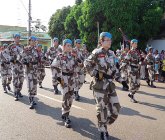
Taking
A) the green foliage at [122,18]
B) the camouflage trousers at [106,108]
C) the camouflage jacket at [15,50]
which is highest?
the green foliage at [122,18]

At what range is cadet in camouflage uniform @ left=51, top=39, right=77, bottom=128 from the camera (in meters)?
7.02

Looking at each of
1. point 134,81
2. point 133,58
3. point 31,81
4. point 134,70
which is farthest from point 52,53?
point 134,81

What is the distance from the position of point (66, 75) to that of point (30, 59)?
240 centimetres

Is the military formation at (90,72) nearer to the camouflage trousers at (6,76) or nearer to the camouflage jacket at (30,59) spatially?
the camouflage jacket at (30,59)

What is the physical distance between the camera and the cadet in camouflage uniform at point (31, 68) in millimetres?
8945

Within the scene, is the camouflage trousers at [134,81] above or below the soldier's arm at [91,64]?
below

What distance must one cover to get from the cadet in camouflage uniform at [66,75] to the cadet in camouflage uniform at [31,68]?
79.7 inches

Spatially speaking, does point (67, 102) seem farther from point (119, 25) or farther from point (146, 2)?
point (146, 2)

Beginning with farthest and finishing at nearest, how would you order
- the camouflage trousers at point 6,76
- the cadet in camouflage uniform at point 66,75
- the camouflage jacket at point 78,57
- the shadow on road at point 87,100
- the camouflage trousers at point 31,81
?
1. the camouflage trousers at point 6,76
2. the shadow on road at point 87,100
3. the camouflage trousers at point 31,81
4. the camouflage jacket at point 78,57
5. the cadet in camouflage uniform at point 66,75

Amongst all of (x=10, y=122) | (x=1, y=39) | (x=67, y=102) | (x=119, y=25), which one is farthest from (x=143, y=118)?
(x=1, y=39)

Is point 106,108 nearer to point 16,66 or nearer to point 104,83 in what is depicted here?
point 104,83

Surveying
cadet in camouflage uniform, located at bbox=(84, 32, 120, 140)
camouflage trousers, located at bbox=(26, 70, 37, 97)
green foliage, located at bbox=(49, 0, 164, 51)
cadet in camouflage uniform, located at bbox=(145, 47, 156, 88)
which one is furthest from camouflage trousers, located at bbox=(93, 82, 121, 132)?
green foliage, located at bbox=(49, 0, 164, 51)

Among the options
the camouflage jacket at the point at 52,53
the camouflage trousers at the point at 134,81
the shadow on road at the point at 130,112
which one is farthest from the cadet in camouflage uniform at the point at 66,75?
the camouflage jacket at the point at 52,53

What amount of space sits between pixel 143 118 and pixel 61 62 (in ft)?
8.35
